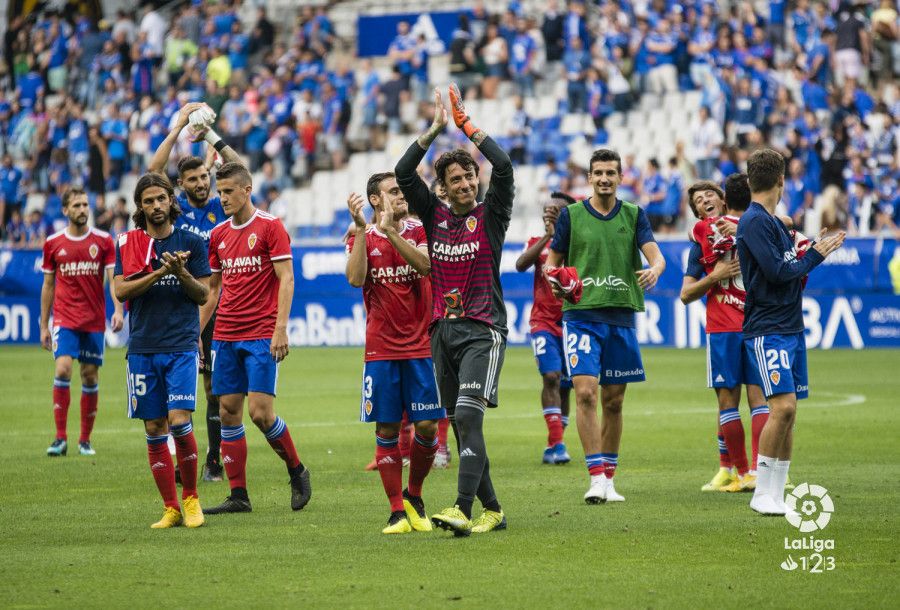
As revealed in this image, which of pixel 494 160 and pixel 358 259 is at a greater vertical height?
pixel 494 160

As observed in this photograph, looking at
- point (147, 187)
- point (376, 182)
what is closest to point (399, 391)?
point (376, 182)

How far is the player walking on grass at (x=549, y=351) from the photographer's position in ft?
43.7

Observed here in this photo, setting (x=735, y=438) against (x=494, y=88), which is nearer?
(x=735, y=438)

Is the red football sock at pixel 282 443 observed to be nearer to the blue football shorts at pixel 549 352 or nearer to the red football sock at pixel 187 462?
the red football sock at pixel 187 462

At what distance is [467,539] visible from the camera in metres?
8.92

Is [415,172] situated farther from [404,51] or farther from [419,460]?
[404,51]

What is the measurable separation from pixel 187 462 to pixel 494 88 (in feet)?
86.9

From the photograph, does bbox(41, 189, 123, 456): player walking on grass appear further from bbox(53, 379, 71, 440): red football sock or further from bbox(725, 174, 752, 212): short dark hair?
bbox(725, 174, 752, 212): short dark hair

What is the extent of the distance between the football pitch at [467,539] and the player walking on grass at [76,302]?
572 mm

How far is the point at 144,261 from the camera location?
32.1ft

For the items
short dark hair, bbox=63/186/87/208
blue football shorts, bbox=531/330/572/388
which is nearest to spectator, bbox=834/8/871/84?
blue football shorts, bbox=531/330/572/388

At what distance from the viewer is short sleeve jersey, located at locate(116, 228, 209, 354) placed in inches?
387

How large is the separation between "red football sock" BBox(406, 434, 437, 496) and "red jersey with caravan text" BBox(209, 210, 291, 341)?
161 centimetres

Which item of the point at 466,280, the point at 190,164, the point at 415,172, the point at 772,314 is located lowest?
the point at 772,314
